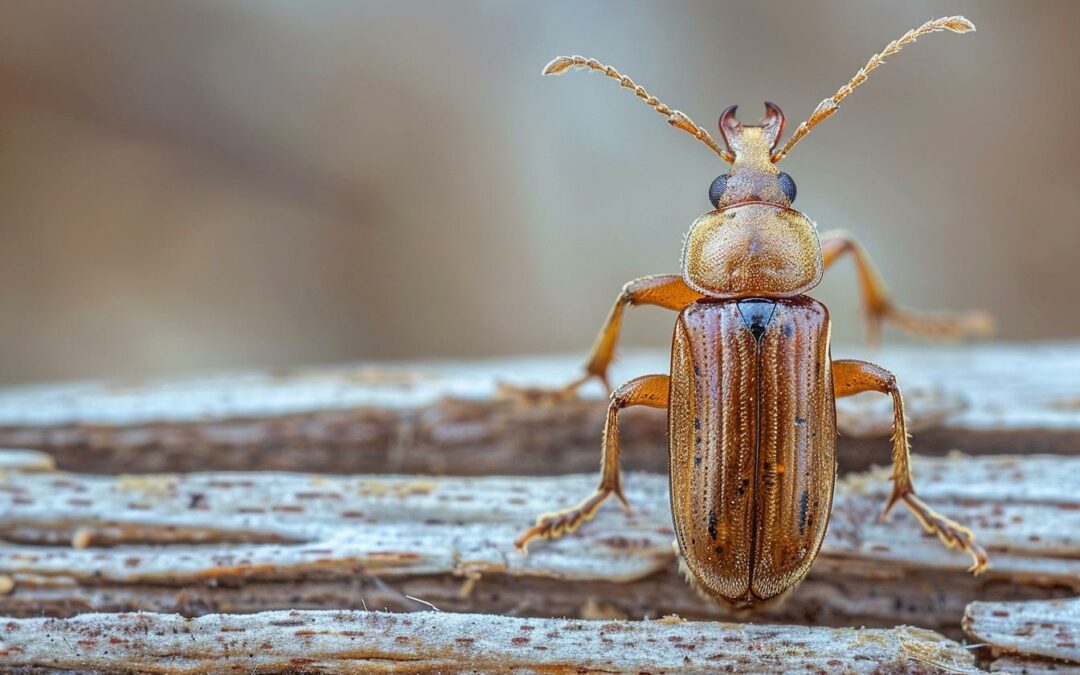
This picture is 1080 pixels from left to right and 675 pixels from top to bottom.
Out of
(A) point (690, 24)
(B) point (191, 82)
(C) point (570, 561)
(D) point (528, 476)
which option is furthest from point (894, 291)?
(B) point (191, 82)

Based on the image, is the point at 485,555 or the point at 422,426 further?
the point at 422,426

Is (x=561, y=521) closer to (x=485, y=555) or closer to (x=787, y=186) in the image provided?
(x=485, y=555)

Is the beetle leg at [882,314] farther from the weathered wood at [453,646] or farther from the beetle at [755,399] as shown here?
the weathered wood at [453,646]

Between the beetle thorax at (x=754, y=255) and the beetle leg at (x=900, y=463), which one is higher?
the beetle thorax at (x=754, y=255)

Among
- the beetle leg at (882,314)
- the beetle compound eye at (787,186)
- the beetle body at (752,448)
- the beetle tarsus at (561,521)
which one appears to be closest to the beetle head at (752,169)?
the beetle compound eye at (787,186)

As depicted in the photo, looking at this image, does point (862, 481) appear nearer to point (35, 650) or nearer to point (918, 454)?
point (918, 454)

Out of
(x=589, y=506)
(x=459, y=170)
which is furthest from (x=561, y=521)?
(x=459, y=170)
